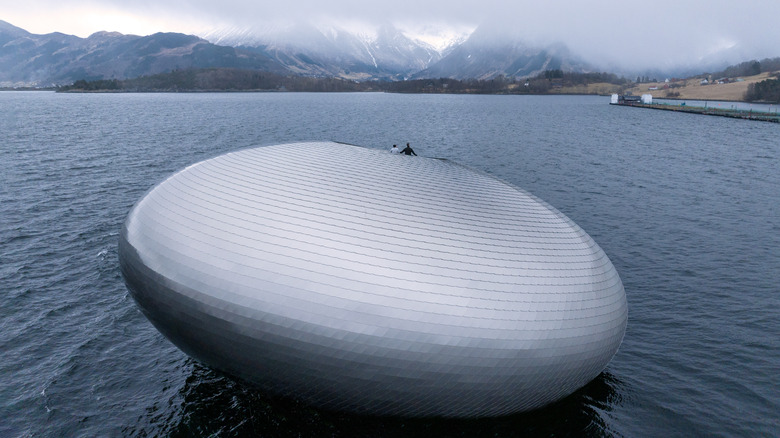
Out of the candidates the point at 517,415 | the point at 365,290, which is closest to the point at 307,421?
the point at 365,290

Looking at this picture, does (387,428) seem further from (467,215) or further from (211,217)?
(211,217)

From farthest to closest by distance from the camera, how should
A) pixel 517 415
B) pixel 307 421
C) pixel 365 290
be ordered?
pixel 517 415
pixel 307 421
pixel 365 290

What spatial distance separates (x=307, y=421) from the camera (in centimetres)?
2116

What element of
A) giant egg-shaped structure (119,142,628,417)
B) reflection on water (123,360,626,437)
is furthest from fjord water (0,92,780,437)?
giant egg-shaped structure (119,142,628,417)

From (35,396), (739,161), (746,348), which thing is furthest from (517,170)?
(35,396)

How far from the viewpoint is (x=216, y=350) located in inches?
756

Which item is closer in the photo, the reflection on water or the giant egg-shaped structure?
the giant egg-shaped structure

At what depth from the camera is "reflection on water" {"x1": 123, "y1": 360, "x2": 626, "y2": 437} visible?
68.0ft

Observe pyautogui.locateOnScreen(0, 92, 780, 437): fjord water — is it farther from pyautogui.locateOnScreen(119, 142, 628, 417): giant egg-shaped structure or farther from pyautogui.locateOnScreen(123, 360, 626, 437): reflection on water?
pyautogui.locateOnScreen(119, 142, 628, 417): giant egg-shaped structure

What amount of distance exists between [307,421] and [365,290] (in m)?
7.74

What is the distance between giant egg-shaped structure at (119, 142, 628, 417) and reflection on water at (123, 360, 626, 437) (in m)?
1.04

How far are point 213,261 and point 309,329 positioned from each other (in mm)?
4429

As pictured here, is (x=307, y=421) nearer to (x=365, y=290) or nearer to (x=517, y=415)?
(x=365, y=290)

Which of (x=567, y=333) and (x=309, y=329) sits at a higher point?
(x=309, y=329)
